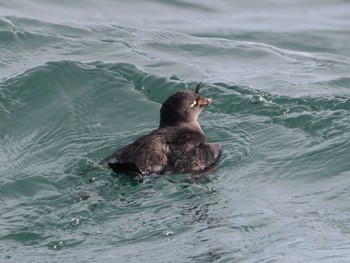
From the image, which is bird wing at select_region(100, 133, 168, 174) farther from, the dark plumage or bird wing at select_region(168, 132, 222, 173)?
bird wing at select_region(168, 132, 222, 173)

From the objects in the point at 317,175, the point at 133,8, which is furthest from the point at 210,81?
the point at 133,8

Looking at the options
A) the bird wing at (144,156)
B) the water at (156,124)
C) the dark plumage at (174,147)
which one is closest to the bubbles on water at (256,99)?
the water at (156,124)

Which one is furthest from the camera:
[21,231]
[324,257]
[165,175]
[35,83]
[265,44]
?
[265,44]

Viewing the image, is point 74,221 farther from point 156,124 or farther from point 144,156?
point 156,124

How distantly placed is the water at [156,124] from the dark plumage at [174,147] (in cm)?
18

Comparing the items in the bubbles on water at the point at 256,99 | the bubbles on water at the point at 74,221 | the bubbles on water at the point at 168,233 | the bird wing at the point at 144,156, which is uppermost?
the bubbles on water at the point at 256,99

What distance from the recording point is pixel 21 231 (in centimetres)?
1008

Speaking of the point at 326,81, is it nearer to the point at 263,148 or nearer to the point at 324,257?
the point at 263,148

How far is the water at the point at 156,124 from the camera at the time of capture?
9.87 metres

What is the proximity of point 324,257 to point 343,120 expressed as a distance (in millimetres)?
4433

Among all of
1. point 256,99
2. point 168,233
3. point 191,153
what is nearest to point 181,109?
point 191,153

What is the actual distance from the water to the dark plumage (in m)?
0.18

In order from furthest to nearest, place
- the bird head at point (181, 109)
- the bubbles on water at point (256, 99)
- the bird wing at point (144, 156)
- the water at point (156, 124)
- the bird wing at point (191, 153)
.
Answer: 1. the bubbles on water at point (256, 99)
2. the bird head at point (181, 109)
3. the bird wing at point (191, 153)
4. the bird wing at point (144, 156)
5. the water at point (156, 124)

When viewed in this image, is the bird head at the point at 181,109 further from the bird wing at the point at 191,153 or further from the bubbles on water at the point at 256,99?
the bubbles on water at the point at 256,99
